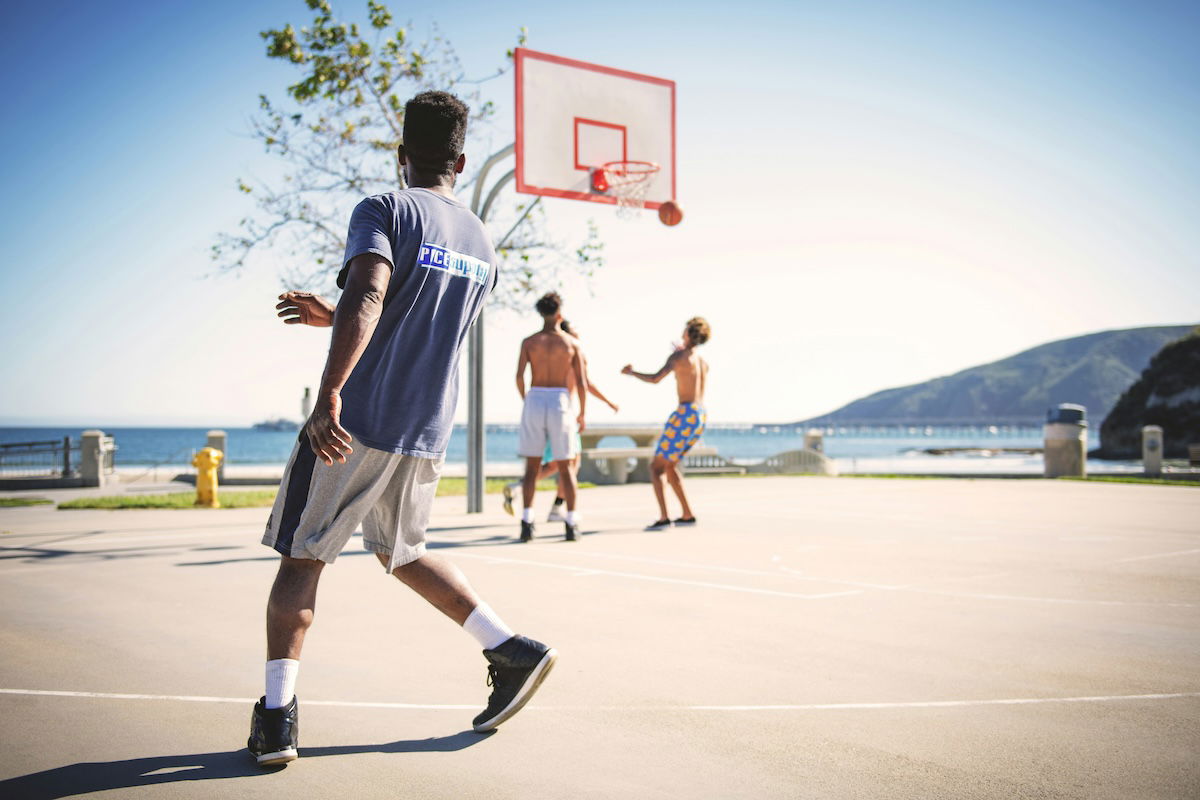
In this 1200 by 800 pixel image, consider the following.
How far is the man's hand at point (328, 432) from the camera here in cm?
279

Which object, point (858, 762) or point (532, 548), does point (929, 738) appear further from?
point (532, 548)

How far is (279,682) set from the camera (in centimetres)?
288

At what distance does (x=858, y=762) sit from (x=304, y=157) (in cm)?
1535

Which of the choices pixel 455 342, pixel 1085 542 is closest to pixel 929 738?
pixel 455 342

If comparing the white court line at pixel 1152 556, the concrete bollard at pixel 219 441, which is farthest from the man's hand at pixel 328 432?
the concrete bollard at pixel 219 441

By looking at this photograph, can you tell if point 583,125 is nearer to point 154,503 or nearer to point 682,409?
point 682,409

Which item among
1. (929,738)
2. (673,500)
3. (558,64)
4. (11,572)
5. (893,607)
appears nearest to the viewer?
(929,738)

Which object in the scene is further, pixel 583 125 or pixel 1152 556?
pixel 583 125

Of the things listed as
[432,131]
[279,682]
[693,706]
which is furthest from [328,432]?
[693,706]

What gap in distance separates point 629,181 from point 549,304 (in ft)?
13.4

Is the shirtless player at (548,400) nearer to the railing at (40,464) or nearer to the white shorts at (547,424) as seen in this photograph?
the white shorts at (547,424)

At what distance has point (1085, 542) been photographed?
28.9 feet

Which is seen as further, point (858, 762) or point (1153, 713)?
point (1153, 713)

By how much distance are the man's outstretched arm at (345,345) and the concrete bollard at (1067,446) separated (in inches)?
890
